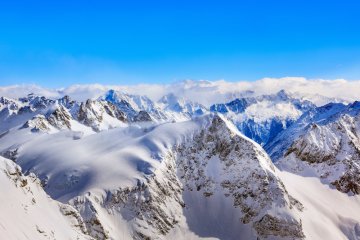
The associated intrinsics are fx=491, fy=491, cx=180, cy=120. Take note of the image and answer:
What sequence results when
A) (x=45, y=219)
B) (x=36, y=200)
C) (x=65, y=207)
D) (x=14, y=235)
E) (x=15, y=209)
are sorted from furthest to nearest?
(x=65, y=207)
(x=36, y=200)
(x=45, y=219)
(x=15, y=209)
(x=14, y=235)

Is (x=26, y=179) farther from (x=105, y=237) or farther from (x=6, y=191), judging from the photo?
(x=105, y=237)

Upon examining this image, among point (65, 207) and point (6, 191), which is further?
point (65, 207)

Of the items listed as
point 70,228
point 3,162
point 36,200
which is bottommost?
point 70,228

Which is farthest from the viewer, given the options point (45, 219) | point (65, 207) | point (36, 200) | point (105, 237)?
point (105, 237)

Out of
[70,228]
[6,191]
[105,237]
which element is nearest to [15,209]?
[6,191]

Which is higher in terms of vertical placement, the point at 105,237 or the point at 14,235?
the point at 14,235

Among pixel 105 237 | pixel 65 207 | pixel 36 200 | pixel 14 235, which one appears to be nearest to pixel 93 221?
pixel 105 237

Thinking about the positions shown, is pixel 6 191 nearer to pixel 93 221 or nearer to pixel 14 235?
pixel 14 235
